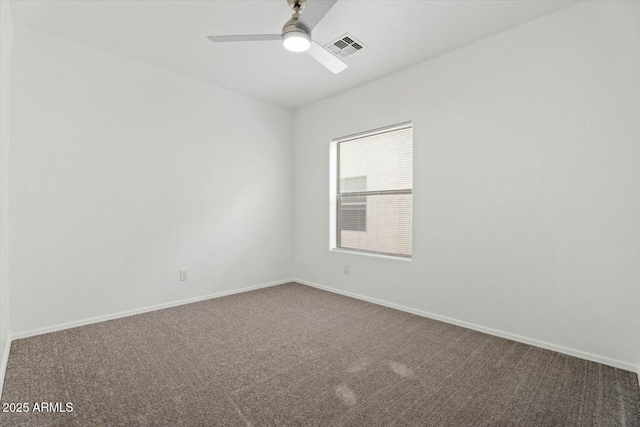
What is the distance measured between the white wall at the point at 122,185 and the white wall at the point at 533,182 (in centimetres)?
197

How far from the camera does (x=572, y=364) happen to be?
2.15 m

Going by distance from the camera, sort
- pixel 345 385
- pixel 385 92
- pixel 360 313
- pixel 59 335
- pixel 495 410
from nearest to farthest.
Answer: pixel 495 410 < pixel 345 385 < pixel 59 335 < pixel 360 313 < pixel 385 92

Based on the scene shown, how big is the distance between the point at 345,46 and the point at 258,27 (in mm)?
816

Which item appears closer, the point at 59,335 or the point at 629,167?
the point at 629,167

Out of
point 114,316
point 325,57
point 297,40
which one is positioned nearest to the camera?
point 297,40

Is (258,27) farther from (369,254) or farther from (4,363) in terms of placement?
(4,363)

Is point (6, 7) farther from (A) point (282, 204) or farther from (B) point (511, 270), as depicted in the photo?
(B) point (511, 270)

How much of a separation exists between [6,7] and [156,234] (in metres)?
2.09

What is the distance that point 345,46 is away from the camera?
2830 millimetres

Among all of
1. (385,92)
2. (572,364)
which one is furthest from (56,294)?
(572,364)

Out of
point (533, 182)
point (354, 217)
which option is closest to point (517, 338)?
point (533, 182)

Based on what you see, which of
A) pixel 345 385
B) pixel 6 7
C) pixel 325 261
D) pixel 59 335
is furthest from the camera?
pixel 325 261

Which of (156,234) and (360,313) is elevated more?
(156,234)

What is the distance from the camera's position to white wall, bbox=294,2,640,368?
2115mm
